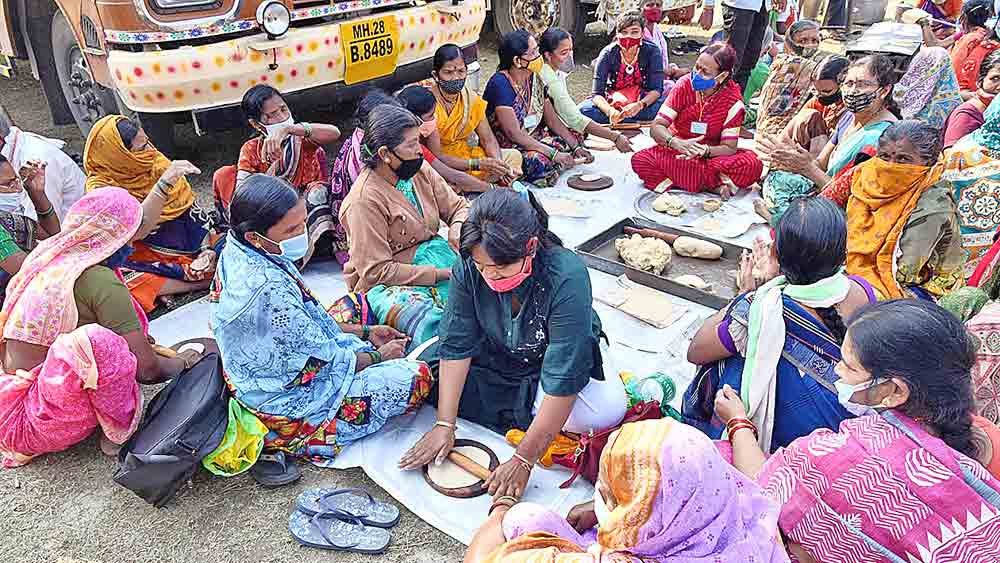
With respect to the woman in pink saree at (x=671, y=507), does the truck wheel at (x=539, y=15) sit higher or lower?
lower

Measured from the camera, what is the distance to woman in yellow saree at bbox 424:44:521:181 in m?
4.18

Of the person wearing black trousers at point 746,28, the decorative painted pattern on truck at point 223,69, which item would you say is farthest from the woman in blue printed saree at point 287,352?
the person wearing black trousers at point 746,28

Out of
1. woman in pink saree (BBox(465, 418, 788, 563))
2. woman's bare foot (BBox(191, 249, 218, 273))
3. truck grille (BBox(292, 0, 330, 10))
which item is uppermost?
truck grille (BBox(292, 0, 330, 10))

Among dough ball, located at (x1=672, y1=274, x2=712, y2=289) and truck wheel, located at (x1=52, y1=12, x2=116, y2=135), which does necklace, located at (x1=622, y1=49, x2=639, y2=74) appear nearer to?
dough ball, located at (x1=672, y1=274, x2=712, y2=289)

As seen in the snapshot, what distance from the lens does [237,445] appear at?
2383 mm

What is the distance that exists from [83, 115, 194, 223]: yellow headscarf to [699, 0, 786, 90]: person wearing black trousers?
532cm

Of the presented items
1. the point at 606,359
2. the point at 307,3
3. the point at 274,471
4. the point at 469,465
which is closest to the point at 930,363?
the point at 606,359

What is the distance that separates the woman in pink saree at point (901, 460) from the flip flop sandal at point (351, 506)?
4.11ft

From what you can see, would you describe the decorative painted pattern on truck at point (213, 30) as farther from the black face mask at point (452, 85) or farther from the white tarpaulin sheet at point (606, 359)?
the white tarpaulin sheet at point (606, 359)

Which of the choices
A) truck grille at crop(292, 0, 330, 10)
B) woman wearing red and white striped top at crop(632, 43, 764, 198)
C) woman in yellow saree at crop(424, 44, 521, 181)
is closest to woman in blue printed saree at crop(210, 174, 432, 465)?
woman in yellow saree at crop(424, 44, 521, 181)

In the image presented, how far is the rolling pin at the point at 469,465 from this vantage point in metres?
2.36

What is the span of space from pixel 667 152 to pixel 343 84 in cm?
220

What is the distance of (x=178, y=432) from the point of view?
7.45ft

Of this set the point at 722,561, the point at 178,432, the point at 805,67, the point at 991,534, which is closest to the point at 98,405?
the point at 178,432
